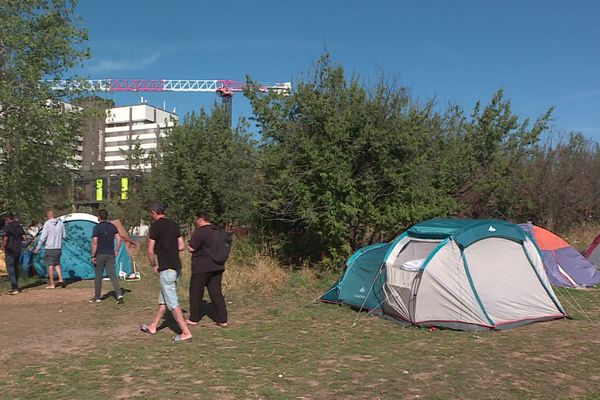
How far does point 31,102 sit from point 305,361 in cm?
718

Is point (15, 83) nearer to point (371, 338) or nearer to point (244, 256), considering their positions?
point (244, 256)

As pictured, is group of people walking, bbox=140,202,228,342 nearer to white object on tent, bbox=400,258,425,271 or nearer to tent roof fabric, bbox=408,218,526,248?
white object on tent, bbox=400,258,425,271

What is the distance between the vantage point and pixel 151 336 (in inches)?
308

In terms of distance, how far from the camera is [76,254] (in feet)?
47.2

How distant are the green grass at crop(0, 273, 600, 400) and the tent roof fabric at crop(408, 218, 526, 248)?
4.80ft

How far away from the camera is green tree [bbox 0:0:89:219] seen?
33.2ft

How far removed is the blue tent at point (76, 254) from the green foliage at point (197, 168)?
4.66m

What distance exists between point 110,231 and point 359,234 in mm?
5734

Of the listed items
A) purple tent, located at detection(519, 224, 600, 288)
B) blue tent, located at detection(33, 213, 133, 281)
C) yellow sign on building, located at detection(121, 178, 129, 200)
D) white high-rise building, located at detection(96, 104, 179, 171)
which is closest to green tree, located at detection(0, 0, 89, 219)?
blue tent, located at detection(33, 213, 133, 281)

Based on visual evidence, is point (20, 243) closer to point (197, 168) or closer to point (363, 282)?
point (363, 282)

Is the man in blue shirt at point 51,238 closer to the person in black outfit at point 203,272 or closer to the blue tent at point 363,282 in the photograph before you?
the person in black outfit at point 203,272

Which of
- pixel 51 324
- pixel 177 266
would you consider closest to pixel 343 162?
pixel 177 266

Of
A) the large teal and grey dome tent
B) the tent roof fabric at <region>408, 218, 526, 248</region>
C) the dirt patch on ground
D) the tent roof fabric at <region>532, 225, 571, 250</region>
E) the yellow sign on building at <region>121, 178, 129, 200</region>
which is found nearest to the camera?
the dirt patch on ground

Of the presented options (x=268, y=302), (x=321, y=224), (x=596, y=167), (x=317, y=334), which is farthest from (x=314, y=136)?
(x=596, y=167)
